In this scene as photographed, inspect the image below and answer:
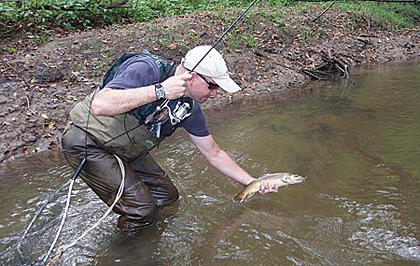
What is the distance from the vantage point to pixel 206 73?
12.3 ft

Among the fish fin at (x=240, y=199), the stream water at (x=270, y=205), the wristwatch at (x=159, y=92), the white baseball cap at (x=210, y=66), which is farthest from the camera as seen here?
the fish fin at (x=240, y=199)

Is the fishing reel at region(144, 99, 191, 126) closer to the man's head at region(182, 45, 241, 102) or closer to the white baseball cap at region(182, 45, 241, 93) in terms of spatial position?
the man's head at region(182, 45, 241, 102)

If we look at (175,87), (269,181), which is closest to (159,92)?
(175,87)

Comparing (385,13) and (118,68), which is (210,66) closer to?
(118,68)

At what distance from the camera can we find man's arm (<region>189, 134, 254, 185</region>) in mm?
4461

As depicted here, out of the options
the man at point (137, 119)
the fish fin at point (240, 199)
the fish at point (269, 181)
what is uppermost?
the man at point (137, 119)

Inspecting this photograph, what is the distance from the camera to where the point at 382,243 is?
13.8 ft

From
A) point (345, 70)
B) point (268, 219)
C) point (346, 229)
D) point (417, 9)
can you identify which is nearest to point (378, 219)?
point (346, 229)

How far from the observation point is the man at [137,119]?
3.51m

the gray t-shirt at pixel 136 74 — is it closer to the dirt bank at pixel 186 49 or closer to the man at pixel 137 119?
the man at pixel 137 119

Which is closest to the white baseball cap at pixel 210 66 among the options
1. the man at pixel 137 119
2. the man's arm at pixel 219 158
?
the man at pixel 137 119

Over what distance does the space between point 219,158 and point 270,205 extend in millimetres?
924

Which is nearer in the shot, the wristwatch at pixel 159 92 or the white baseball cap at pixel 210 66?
the wristwatch at pixel 159 92

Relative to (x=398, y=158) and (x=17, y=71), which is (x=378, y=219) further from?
(x=17, y=71)
